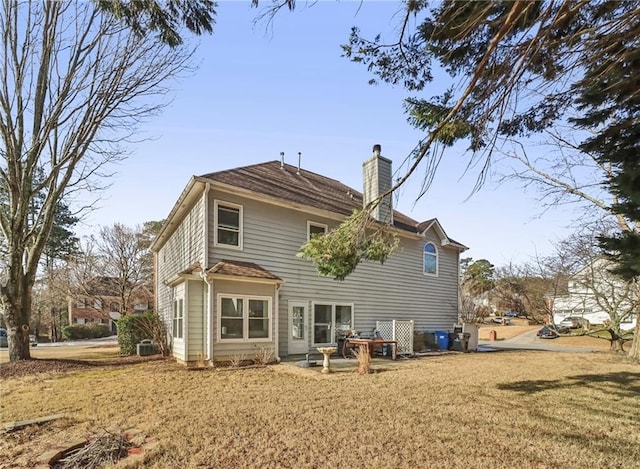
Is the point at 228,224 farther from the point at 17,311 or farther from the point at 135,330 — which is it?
the point at 17,311

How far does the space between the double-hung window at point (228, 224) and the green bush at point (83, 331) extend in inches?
1199

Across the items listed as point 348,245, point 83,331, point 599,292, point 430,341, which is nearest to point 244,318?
point 348,245

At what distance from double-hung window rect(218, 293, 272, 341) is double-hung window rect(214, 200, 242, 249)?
1.64 meters

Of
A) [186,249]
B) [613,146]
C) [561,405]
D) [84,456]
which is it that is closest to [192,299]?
[186,249]

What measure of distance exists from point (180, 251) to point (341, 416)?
1042cm

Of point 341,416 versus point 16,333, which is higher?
point 16,333

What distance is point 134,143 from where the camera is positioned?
14.0 metres

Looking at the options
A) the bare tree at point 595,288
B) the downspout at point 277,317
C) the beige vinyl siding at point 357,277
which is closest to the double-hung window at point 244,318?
the downspout at point 277,317

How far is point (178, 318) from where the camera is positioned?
12531mm

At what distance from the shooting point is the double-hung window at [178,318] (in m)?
11.9

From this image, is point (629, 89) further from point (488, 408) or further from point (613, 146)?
point (488, 408)

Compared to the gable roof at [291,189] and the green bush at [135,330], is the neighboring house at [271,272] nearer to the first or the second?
the gable roof at [291,189]

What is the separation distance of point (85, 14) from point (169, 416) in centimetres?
1240

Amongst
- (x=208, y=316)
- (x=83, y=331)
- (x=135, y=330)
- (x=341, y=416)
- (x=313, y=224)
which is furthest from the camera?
(x=83, y=331)
